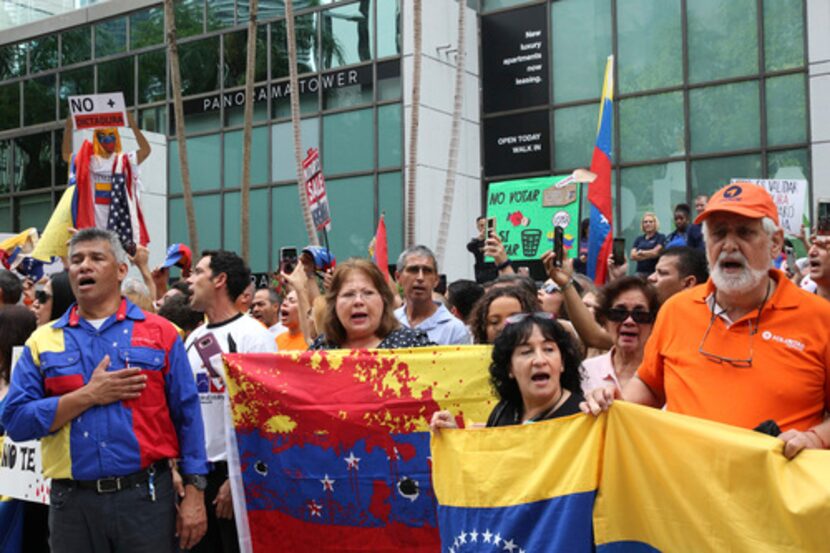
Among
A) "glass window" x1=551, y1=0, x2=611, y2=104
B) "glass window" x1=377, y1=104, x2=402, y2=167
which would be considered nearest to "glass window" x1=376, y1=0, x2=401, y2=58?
"glass window" x1=377, y1=104, x2=402, y2=167

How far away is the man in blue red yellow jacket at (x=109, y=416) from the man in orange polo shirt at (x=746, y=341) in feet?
6.78

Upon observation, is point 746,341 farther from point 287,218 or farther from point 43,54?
point 43,54

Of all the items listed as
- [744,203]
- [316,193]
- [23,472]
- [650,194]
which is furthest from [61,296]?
[650,194]

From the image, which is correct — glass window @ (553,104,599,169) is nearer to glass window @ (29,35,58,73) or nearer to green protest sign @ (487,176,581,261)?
green protest sign @ (487,176,581,261)

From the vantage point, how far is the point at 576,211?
38.9ft

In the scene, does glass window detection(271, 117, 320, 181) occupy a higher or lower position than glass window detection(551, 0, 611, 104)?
lower

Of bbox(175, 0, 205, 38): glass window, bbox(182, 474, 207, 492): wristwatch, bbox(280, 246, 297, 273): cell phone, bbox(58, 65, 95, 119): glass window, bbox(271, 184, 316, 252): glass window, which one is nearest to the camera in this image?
bbox(182, 474, 207, 492): wristwatch

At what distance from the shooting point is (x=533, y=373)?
396 centimetres

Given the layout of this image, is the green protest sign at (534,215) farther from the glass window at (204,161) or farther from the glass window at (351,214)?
the glass window at (204,161)

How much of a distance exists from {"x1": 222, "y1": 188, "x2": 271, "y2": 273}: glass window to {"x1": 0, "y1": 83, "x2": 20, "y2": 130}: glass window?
9184 mm

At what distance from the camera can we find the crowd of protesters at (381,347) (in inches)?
137

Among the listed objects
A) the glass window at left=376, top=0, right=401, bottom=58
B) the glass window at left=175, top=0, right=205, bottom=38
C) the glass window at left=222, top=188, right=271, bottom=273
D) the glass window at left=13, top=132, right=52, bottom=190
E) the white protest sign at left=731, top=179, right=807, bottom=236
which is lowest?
A: the white protest sign at left=731, top=179, right=807, bottom=236

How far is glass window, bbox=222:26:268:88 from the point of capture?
21906mm

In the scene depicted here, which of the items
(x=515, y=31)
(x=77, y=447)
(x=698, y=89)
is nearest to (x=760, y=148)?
(x=698, y=89)
